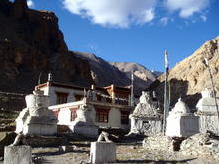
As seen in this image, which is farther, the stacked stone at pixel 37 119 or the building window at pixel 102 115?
the building window at pixel 102 115

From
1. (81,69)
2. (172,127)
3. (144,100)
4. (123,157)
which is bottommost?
(123,157)

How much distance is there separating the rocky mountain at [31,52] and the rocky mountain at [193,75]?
2223 centimetres

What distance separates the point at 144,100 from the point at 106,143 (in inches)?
1028

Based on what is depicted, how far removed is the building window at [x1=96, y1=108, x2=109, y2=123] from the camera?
48.0 meters

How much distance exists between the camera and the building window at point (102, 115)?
48.0 metres

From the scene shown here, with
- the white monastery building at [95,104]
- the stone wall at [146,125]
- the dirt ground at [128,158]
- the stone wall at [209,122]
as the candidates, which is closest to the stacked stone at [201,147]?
the dirt ground at [128,158]

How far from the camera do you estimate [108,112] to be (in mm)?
49188

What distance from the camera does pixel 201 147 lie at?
20.5 metres

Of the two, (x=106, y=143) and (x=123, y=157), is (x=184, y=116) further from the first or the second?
(x=106, y=143)

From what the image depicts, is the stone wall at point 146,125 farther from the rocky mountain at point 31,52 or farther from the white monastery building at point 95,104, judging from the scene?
the rocky mountain at point 31,52

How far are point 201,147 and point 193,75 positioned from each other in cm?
7375

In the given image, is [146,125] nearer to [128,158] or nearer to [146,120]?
[146,120]

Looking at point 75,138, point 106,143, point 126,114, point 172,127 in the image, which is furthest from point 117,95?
point 106,143

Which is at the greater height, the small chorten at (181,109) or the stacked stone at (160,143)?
the small chorten at (181,109)
